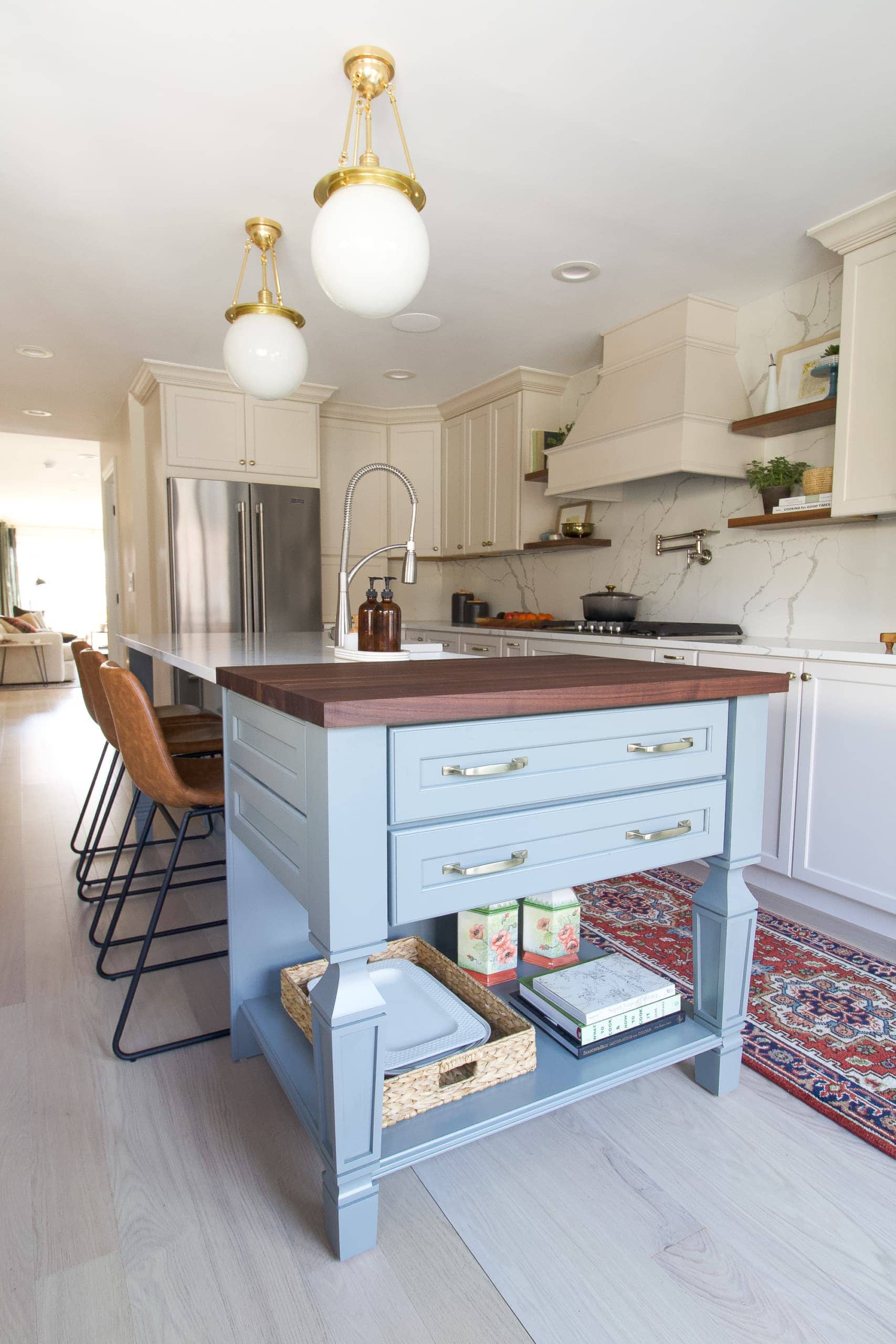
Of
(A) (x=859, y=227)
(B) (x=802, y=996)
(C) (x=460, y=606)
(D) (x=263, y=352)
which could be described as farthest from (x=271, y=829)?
(C) (x=460, y=606)

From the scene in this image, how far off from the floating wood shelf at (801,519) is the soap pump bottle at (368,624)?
1.84m

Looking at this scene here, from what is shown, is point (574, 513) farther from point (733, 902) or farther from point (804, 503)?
point (733, 902)

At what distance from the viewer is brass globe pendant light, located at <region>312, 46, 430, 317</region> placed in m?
1.70

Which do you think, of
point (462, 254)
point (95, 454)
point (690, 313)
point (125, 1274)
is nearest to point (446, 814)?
point (125, 1274)

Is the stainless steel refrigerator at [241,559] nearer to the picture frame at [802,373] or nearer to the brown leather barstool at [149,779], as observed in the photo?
the brown leather barstool at [149,779]

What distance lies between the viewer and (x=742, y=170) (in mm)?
2379

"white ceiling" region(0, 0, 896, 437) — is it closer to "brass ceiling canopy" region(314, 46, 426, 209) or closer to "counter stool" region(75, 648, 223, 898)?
"brass ceiling canopy" region(314, 46, 426, 209)

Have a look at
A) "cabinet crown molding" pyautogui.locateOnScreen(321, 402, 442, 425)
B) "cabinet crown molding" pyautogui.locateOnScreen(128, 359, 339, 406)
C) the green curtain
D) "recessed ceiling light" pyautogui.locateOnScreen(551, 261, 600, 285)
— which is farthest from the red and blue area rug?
the green curtain

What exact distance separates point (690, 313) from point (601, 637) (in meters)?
1.52

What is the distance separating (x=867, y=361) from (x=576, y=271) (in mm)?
1220

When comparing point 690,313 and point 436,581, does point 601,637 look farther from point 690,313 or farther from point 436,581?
point 436,581

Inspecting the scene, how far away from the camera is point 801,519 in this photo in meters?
2.93

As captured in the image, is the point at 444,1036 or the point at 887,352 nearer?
the point at 444,1036

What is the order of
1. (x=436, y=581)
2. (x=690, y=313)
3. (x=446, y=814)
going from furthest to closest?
(x=436, y=581) → (x=690, y=313) → (x=446, y=814)
